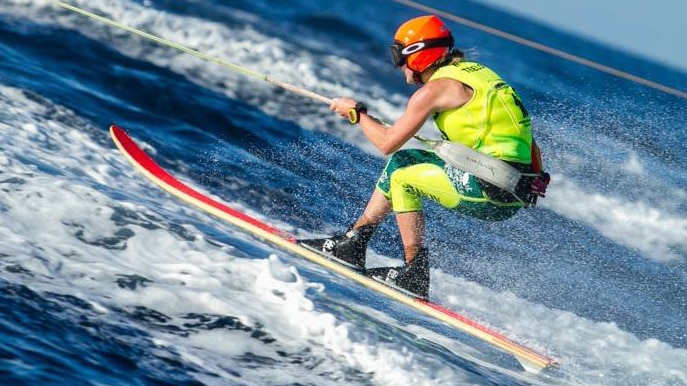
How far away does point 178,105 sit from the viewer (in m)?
11.8

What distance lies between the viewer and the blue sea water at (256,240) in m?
5.22

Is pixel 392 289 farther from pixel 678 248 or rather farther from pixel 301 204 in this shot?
pixel 678 248

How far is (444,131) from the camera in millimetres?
6781

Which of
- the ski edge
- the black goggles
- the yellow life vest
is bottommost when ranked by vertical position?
the ski edge

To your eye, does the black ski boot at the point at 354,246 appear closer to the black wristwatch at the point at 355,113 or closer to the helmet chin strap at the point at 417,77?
the black wristwatch at the point at 355,113

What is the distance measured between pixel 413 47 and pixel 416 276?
1.39 meters

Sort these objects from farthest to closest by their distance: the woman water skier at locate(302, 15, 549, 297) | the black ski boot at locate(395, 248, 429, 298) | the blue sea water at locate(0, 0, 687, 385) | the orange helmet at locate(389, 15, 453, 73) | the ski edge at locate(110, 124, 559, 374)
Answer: the black ski boot at locate(395, 248, 429, 298), the ski edge at locate(110, 124, 559, 374), the orange helmet at locate(389, 15, 453, 73), the woman water skier at locate(302, 15, 549, 297), the blue sea water at locate(0, 0, 687, 385)

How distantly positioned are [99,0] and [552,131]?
6695mm

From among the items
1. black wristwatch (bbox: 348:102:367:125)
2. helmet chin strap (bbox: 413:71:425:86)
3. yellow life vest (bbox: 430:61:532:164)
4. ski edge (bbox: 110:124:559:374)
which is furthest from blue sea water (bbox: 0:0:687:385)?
helmet chin strap (bbox: 413:71:425:86)

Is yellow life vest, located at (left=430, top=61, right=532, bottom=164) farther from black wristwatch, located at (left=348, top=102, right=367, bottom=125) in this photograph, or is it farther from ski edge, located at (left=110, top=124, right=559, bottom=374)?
ski edge, located at (left=110, top=124, right=559, bottom=374)

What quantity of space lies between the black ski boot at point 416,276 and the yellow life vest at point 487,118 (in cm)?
81

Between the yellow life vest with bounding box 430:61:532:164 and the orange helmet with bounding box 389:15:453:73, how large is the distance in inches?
4.2

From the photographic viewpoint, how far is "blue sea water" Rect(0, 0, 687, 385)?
522 cm

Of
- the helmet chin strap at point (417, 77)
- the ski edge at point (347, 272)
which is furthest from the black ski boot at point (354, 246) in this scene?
the helmet chin strap at point (417, 77)
